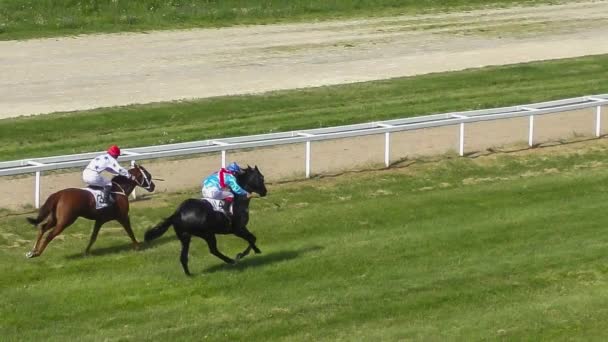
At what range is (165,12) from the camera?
3812 cm

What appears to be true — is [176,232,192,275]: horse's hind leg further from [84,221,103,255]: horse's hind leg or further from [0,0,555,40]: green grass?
[0,0,555,40]: green grass

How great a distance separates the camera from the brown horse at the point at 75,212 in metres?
14.6

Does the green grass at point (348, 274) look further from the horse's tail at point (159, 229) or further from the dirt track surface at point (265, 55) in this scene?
the dirt track surface at point (265, 55)

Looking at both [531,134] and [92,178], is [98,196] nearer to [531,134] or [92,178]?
[92,178]

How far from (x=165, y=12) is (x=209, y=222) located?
24904 mm

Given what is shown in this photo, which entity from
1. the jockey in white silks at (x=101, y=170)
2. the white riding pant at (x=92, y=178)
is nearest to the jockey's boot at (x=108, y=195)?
the jockey in white silks at (x=101, y=170)

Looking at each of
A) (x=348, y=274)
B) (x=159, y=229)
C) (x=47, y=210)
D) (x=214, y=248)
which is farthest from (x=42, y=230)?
(x=348, y=274)

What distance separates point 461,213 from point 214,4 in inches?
927

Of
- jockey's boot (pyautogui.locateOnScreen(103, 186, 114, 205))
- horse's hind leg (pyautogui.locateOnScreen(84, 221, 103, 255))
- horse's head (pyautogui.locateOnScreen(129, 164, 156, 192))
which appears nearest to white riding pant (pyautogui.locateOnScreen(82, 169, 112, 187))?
jockey's boot (pyautogui.locateOnScreen(103, 186, 114, 205))

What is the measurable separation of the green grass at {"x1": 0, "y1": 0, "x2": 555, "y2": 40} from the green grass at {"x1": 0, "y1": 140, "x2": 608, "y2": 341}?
18.8 m

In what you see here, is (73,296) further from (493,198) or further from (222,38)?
(222,38)

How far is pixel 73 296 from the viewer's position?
13422mm

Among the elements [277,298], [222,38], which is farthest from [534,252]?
[222,38]

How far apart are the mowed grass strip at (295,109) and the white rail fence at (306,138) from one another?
101 inches
